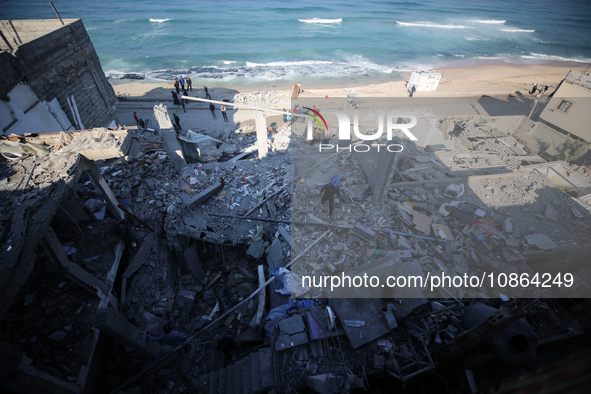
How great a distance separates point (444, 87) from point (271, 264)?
2584cm

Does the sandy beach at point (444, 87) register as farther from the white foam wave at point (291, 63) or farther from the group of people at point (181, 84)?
the white foam wave at point (291, 63)

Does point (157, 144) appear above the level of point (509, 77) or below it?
above

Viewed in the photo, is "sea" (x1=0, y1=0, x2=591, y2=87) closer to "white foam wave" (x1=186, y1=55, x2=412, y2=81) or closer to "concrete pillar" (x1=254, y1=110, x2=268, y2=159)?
"white foam wave" (x1=186, y1=55, x2=412, y2=81)

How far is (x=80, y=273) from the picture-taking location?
5844 mm

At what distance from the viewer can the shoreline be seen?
22625 millimetres

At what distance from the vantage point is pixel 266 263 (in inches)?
314

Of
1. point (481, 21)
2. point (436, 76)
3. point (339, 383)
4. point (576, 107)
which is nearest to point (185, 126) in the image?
point (339, 383)

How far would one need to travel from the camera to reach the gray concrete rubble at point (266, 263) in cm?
488

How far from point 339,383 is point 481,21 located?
76.8 m

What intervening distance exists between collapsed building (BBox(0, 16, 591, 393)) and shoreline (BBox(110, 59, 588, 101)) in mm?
12746

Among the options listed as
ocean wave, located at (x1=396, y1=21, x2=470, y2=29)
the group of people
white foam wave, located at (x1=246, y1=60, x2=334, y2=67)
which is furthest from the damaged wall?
ocean wave, located at (x1=396, y1=21, x2=470, y2=29)

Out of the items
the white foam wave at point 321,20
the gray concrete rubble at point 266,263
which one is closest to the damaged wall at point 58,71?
the gray concrete rubble at point 266,263

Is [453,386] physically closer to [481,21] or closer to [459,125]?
[459,125]

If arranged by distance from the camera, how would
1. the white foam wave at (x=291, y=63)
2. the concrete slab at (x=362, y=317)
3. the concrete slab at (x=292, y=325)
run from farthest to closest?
the white foam wave at (x=291, y=63) < the concrete slab at (x=292, y=325) < the concrete slab at (x=362, y=317)
